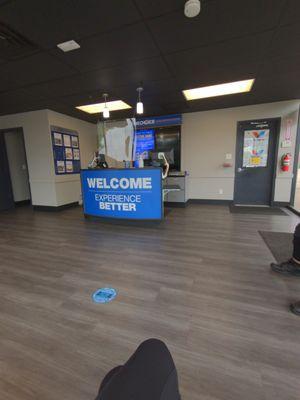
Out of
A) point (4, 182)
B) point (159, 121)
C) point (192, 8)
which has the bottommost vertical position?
point (4, 182)

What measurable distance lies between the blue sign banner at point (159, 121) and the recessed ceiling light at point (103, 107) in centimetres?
98

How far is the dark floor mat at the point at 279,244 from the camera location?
263 cm

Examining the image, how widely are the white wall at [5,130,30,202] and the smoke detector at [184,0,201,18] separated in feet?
19.5

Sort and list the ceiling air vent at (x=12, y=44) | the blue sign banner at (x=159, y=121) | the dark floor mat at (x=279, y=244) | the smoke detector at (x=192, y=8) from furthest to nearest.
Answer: the blue sign banner at (x=159, y=121), the dark floor mat at (x=279, y=244), the ceiling air vent at (x=12, y=44), the smoke detector at (x=192, y=8)

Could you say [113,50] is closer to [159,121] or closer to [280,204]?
[159,121]

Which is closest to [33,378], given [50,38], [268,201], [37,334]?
[37,334]

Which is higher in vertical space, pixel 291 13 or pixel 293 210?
pixel 291 13

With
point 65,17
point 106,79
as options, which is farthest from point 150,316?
point 106,79

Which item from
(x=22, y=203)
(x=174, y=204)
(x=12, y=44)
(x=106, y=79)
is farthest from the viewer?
(x=22, y=203)

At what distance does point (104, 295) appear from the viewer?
76.3 inches

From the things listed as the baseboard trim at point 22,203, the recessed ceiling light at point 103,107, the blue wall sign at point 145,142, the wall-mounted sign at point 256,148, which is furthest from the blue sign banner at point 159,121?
the baseboard trim at point 22,203

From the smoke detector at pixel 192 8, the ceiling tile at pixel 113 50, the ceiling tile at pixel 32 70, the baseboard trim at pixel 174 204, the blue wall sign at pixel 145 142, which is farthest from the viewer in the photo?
the blue wall sign at pixel 145 142

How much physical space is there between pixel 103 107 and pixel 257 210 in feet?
15.9

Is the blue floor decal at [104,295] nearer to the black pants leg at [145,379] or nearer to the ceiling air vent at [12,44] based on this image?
the black pants leg at [145,379]
